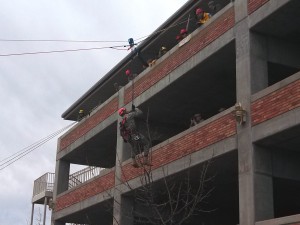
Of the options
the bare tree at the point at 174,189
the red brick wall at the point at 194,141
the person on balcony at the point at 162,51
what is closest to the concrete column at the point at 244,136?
the red brick wall at the point at 194,141

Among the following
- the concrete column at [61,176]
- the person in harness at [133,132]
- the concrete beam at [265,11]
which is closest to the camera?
the concrete beam at [265,11]

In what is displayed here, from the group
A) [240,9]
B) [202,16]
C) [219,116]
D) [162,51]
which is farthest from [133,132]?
[240,9]

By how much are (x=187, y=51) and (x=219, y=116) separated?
311 centimetres

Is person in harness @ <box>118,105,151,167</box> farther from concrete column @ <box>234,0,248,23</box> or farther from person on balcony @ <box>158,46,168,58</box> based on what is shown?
concrete column @ <box>234,0,248,23</box>

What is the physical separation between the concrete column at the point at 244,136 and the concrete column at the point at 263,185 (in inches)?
5.2

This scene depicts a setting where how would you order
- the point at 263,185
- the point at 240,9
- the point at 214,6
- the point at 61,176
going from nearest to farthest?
1. the point at 263,185
2. the point at 240,9
3. the point at 214,6
4. the point at 61,176

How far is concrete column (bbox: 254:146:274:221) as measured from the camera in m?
12.9

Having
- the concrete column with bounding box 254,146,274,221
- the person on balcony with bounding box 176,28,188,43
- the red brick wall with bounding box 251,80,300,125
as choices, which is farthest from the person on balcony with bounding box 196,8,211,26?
the concrete column with bounding box 254,146,274,221

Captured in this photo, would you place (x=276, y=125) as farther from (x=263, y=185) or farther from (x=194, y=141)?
(x=194, y=141)

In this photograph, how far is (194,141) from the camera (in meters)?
16.0

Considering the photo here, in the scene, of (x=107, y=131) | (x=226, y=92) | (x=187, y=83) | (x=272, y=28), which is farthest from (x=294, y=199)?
(x=107, y=131)

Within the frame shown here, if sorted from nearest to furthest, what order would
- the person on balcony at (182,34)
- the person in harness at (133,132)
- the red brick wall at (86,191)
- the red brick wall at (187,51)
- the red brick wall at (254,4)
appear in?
the red brick wall at (254,4) → the red brick wall at (187,51) → the person in harness at (133,132) → the person on balcony at (182,34) → the red brick wall at (86,191)

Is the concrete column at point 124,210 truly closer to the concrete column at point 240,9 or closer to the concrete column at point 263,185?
the concrete column at point 263,185

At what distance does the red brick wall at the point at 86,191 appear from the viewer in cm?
2131
